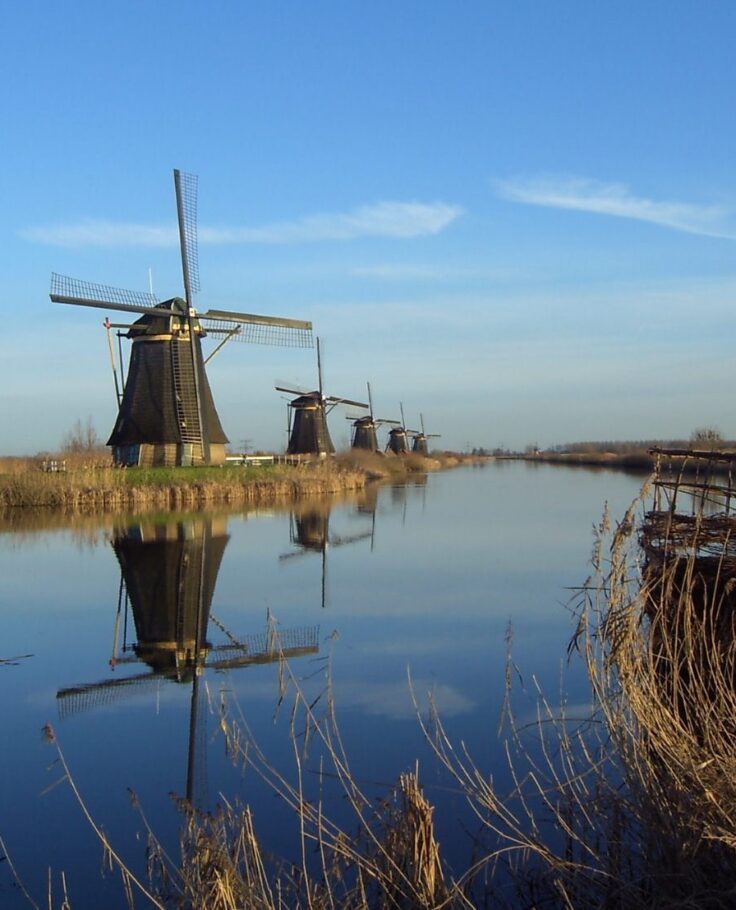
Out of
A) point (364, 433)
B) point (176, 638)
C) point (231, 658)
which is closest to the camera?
point (231, 658)

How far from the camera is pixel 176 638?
8336 millimetres

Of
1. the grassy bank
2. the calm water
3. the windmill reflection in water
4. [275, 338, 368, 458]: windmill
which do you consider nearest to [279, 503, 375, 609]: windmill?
the calm water

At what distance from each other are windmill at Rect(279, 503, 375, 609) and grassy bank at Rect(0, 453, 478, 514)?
3.48m

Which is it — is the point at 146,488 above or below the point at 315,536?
above

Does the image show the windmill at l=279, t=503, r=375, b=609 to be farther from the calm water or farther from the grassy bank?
the grassy bank

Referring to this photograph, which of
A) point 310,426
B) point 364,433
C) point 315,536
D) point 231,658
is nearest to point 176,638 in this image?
point 231,658

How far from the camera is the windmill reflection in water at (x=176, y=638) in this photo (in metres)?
6.37

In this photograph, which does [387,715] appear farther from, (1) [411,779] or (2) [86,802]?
(1) [411,779]

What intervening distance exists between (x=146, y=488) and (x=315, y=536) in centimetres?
778

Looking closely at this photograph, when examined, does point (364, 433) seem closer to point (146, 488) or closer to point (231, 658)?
point (146, 488)

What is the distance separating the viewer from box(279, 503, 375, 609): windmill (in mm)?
14266

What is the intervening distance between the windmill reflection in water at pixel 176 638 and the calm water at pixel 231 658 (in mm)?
28

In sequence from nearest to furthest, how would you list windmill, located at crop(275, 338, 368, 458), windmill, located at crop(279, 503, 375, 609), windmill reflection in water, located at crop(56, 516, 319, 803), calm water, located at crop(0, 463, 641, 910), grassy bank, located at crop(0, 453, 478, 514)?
calm water, located at crop(0, 463, 641, 910)
windmill reflection in water, located at crop(56, 516, 319, 803)
windmill, located at crop(279, 503, 375, 609)
grassy bank, located at crop(0, 453, 478, 514)
windmill, located at crop(275, 338, 368, 458)

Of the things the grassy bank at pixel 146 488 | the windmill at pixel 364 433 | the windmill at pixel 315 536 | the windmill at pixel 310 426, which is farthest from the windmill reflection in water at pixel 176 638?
the windmill at pixel 364 433
